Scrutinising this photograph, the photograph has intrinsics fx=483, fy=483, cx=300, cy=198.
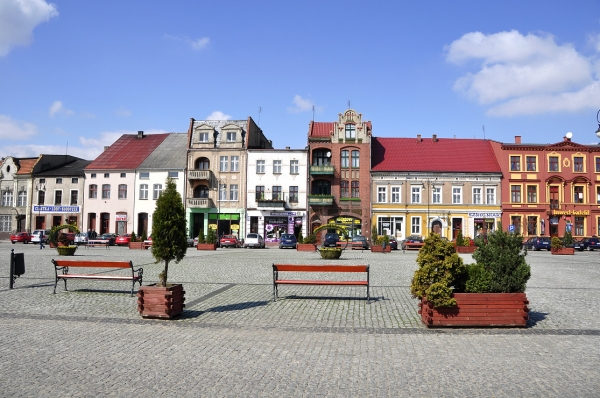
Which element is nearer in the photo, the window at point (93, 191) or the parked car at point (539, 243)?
the parked car at point (539, 243)

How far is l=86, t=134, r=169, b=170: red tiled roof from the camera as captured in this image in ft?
186

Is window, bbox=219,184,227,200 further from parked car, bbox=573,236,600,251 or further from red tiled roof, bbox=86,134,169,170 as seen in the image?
parked car, bbox=573,236,600,251

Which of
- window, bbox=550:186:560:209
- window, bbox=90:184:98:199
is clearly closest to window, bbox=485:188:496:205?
window, bbox=550:186:560:209

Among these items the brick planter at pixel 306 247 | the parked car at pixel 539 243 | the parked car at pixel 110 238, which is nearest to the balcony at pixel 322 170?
the brick planter at pixel 306 247

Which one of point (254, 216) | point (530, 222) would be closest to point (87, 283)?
point (254, 216)

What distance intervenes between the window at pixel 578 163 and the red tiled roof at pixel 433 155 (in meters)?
8.09

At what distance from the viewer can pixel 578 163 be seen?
5238 centimetres

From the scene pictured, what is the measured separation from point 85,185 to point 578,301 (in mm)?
55364

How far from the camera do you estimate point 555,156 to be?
52.3m

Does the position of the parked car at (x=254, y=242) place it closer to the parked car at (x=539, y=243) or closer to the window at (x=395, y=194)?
the window at (x=395, y=194)

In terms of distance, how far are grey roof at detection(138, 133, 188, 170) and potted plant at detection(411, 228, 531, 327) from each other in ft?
160

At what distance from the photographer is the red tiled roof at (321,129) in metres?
54.1

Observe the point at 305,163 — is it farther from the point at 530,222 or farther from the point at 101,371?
the point at 101,371

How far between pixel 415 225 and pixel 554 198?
1525 cm
